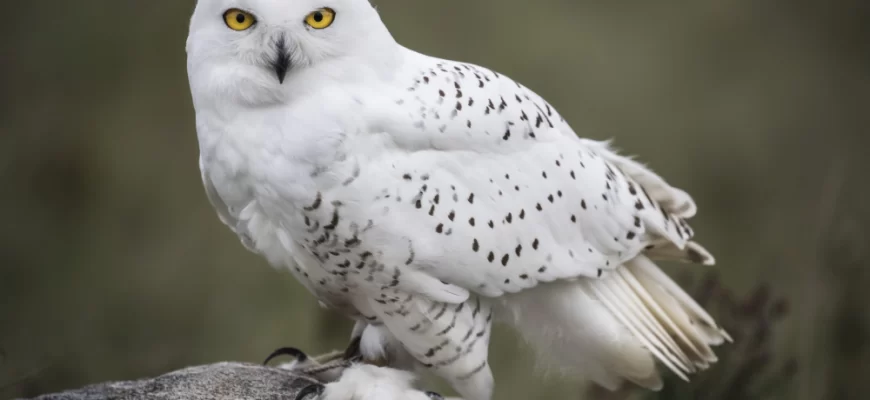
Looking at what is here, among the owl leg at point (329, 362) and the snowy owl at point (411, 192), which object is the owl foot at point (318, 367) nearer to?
the owl leg at point (329, 362)

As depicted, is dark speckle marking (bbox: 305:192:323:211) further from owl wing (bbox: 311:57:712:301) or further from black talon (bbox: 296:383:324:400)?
black talon (bbox: 296:383:324:400)

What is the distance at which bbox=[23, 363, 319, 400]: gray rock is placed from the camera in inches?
52.5

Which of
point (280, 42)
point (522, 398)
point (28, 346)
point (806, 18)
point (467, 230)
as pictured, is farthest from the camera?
point (806, 18)

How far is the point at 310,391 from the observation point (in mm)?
1357

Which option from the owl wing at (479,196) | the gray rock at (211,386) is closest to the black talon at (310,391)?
the gray rock at (211,386)

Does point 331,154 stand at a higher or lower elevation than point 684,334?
higher

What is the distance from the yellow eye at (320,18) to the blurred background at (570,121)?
1107 mm

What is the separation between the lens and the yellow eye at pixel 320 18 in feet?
3.68

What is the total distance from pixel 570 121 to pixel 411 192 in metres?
→ 1.60

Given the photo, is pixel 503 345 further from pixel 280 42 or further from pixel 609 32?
pixel 280 42

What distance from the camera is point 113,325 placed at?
240 cm

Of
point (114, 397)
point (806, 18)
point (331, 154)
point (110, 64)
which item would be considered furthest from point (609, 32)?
point (114, 397)

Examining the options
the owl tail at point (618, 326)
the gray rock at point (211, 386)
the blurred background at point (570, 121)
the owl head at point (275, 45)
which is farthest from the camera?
the blurred background at point (570, 121)

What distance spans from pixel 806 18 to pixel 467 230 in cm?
207
